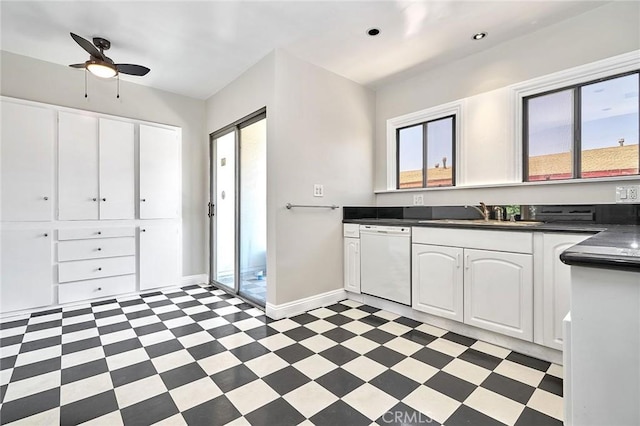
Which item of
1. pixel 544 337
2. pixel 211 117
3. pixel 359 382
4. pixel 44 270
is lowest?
pixel 359 382

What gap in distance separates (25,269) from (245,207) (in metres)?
2.18

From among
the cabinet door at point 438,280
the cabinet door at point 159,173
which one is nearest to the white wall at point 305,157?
the cabinet door at point 159,173

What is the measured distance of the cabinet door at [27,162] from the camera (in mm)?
2732

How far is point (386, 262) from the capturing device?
9.37 feet

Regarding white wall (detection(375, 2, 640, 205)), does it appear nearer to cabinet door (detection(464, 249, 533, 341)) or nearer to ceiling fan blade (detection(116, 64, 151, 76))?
cabinet door (detection(464, 249, 533, 341))

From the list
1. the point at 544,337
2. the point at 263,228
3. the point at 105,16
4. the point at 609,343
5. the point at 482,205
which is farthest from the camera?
the point at 263,228

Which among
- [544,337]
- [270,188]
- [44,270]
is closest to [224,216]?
[270,188]

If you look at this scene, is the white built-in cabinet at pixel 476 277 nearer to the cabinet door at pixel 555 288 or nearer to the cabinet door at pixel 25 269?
the cabinet door at pixel 555 288

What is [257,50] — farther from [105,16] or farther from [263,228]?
[263,228]

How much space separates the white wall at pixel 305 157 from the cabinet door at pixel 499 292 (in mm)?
1422

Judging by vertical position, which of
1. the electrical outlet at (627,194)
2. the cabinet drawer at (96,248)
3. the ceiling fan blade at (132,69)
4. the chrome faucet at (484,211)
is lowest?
the cabinet drawer at (96,248)

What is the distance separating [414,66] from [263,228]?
2402 mm

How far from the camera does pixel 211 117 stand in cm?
398

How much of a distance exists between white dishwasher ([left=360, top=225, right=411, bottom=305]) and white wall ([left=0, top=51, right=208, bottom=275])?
2.38 m
